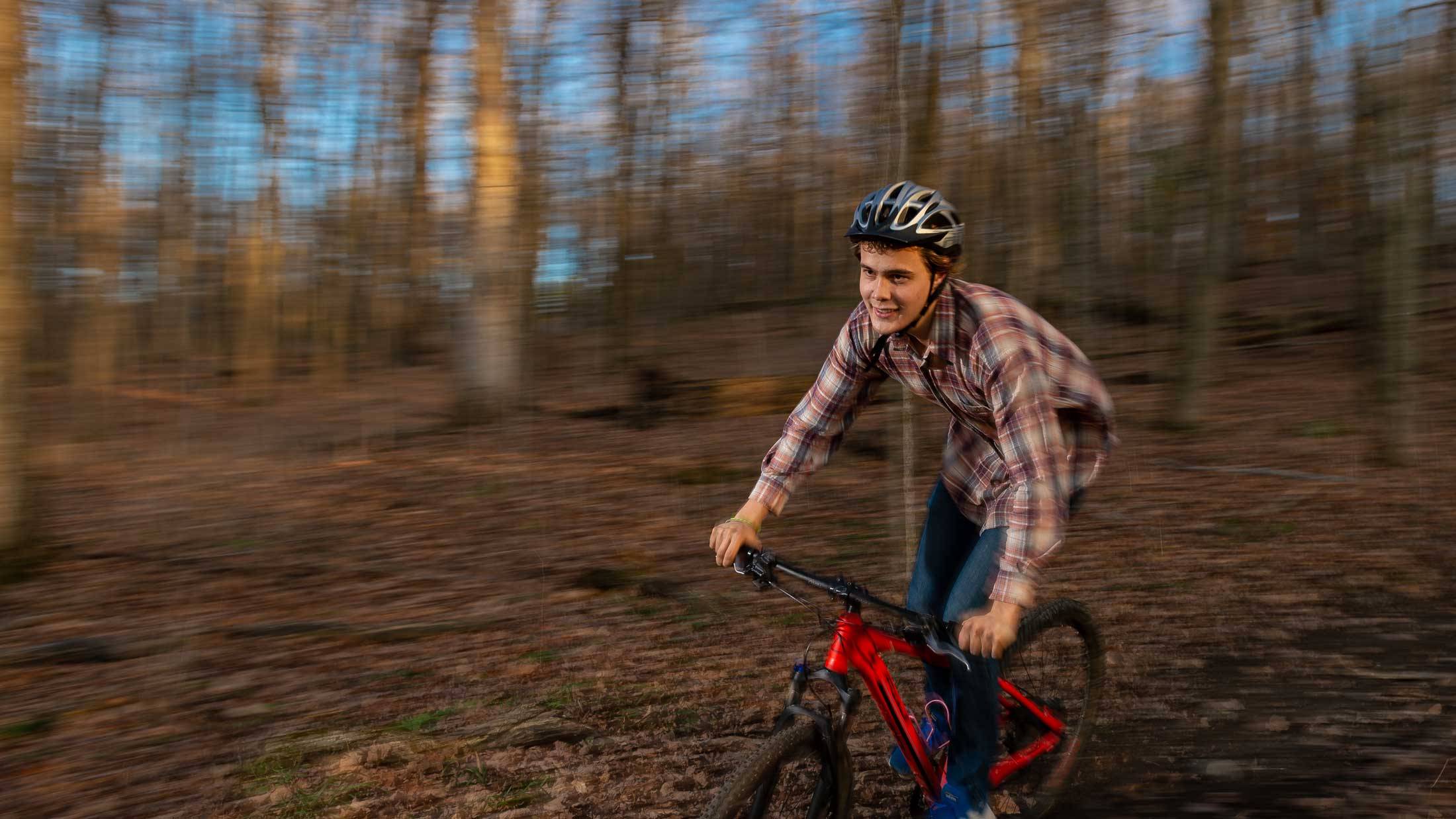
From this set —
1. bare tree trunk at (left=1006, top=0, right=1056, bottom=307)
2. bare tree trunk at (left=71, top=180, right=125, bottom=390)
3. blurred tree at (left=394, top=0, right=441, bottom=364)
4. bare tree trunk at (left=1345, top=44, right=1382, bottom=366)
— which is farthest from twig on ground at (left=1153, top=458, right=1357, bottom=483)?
bare tree trunk at (left=71, top=180, right=125, bottom=390)

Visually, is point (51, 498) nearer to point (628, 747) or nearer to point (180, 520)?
point (180, 520)

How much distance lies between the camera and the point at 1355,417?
11.7 m

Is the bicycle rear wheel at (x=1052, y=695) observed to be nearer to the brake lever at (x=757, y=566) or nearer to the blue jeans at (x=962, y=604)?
the blue jeans at (x=962, y=604)

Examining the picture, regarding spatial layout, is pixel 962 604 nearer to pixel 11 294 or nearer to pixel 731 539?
pixel 731 539

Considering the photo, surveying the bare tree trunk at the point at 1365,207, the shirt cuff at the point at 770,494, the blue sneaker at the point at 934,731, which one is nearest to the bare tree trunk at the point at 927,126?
the shirt cuff at the point at 770,494

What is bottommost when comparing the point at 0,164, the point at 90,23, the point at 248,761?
the point at 248,761

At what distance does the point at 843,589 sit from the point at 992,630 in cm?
37

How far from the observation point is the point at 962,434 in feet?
10.5

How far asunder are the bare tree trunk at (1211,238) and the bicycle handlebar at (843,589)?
947cm

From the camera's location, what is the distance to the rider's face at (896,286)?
8.90 ft

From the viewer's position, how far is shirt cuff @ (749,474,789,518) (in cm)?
293

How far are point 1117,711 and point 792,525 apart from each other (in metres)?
3.84

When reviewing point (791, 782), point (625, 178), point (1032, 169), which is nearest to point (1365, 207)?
point (1032, 169)

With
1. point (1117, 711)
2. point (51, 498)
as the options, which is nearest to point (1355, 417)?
point (1117, 711)
